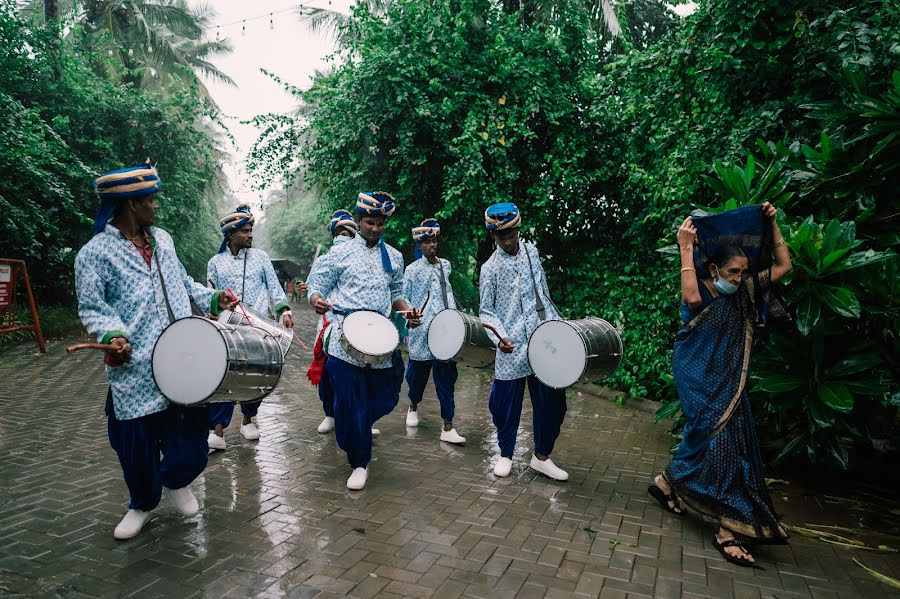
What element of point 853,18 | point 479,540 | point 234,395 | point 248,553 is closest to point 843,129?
point 853,18

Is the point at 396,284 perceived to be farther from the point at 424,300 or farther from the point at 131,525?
the point at 131,525

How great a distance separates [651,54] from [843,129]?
305cm

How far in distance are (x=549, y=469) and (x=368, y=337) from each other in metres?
1.80

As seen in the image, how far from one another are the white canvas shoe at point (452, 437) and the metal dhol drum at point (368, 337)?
1.67 metres

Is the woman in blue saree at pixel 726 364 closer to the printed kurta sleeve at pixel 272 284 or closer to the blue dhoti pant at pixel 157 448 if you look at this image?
the blue dhoti pant at pixel 157 448

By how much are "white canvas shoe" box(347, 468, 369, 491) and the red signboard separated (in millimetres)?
8545

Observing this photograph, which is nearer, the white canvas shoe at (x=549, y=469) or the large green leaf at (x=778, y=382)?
the large green leaf at (x=778, y=382)

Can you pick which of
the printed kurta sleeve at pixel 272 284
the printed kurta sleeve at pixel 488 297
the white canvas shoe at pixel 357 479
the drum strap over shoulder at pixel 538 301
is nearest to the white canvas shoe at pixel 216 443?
the printed kurta sleeve at pixel 272 284

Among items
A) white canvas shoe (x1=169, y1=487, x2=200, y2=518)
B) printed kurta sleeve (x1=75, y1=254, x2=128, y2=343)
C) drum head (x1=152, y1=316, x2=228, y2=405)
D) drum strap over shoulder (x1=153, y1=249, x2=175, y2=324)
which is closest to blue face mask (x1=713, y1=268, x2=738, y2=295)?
drum head (x1=152, y1=316, x2=228, y2=405)

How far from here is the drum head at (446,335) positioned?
5.39 meters

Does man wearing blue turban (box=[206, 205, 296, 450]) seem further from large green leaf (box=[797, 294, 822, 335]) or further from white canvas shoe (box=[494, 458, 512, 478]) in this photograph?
large green leaf (box=[797, 294, 822, 335])

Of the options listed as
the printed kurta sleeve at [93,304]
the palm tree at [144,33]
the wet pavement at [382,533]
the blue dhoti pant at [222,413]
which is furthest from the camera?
the palm tree at [144,33]

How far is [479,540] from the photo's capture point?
141 inches

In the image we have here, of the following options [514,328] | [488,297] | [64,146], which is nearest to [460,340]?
[488,297]
